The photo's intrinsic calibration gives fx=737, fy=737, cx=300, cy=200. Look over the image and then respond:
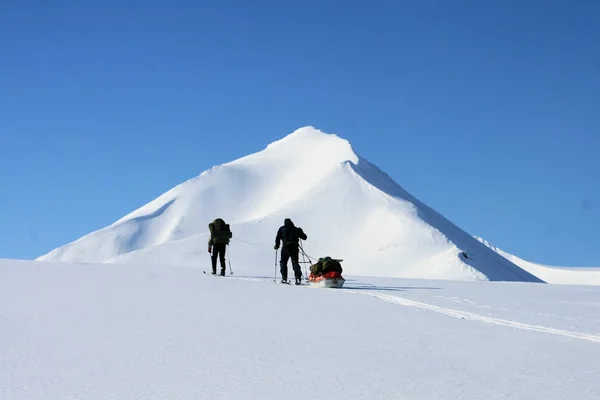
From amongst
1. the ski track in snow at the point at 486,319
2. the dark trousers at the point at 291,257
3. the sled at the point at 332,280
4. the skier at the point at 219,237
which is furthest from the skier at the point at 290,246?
the ski track in snow at the point at 486,319

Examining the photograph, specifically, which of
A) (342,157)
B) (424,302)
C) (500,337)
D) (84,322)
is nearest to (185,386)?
(84,322)

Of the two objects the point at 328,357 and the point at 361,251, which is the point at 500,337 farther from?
the point at 361,251

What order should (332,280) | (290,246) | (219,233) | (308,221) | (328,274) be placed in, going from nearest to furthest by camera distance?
(332,280) < (328,274) < (290,246) < (219,233) < (308,221)

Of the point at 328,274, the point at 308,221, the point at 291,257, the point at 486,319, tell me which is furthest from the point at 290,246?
the point at 308,221

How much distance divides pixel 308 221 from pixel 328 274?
81663 millimetres

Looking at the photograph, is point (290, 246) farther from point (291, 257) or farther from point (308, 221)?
point (308, 221)

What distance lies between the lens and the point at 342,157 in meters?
128

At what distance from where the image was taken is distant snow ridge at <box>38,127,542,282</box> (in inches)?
3211

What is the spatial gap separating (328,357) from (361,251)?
84.1m

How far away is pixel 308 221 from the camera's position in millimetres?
101250

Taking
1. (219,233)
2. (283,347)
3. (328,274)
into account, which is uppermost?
(219,233)

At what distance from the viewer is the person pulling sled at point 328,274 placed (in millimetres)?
19453

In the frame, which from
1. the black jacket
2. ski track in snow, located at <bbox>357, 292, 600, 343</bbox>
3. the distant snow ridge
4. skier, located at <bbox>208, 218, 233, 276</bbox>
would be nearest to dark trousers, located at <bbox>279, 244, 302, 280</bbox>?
the black jacket

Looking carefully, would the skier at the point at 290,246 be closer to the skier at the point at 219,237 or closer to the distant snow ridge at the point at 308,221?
the skier at the point at 219,237
